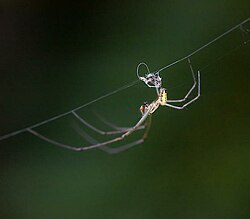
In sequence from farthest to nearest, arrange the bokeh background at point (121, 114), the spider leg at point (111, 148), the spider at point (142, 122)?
1. the bokeh background at point (121, 114)
2. the spider leg at point (111, 148)
3. the spider at point (142, 122)

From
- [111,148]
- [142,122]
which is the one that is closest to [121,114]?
[111,148]

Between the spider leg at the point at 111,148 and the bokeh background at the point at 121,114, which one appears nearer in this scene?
the spider leg at the point at 111,148

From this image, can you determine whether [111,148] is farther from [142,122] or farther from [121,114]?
[142,122]

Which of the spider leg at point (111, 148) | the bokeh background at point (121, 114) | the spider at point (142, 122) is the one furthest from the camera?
the bokeh background at point (121, 114)

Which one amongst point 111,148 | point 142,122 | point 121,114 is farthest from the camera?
point 121,114

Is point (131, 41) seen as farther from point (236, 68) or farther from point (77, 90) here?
point (236, 68)

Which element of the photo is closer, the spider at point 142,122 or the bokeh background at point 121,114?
the spider at point 142,122

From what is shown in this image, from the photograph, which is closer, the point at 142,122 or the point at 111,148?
the point at 142,122

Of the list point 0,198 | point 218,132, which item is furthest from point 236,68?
point 0,198
